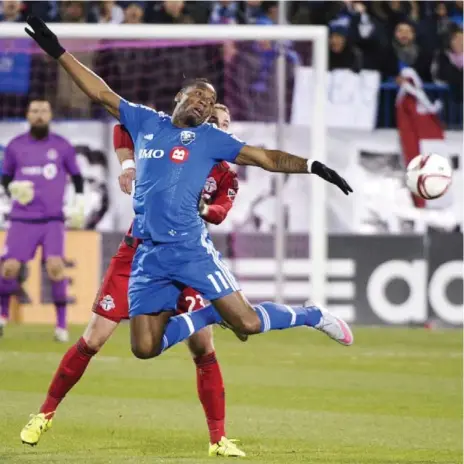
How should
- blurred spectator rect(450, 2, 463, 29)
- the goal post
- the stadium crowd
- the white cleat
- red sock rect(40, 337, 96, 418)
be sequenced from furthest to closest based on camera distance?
blurred spectator rect(450, 2, 463, 29), the stadium crowd, the goal post, the white cleat, red sock rect(40, 337, 96, 418)

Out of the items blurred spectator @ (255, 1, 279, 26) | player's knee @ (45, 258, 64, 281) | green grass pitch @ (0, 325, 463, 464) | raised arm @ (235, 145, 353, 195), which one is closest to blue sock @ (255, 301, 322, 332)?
green grass pitch @ (0, 325, 463, 464)

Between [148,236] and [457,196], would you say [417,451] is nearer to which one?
[148,236]

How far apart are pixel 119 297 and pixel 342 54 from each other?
9.62 metres

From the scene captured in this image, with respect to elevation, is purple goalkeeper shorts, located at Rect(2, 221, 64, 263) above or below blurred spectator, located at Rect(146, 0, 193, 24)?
below

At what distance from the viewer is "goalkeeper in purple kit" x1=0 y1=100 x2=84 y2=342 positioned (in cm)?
1430

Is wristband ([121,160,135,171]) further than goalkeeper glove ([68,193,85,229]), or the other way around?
goalkeeper glove ([68,193,85,229])

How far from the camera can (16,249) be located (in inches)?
567

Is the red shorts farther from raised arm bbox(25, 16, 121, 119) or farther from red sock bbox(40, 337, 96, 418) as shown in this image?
raised arm bbox(25, 16, 121, 119)

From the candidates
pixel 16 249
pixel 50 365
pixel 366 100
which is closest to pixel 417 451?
pixel 50 365

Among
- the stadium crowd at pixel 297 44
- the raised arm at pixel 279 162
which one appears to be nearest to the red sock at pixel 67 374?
the raised arm at pixel 279 162

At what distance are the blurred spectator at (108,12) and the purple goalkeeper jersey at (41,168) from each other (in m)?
3.15

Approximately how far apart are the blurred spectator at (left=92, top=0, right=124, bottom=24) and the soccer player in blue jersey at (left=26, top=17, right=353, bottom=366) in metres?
9.61

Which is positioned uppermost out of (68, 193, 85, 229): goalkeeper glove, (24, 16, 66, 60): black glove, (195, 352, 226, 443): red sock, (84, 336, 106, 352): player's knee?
(24, 16, 66, 60): black glove

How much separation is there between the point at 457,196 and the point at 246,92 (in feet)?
8.78
